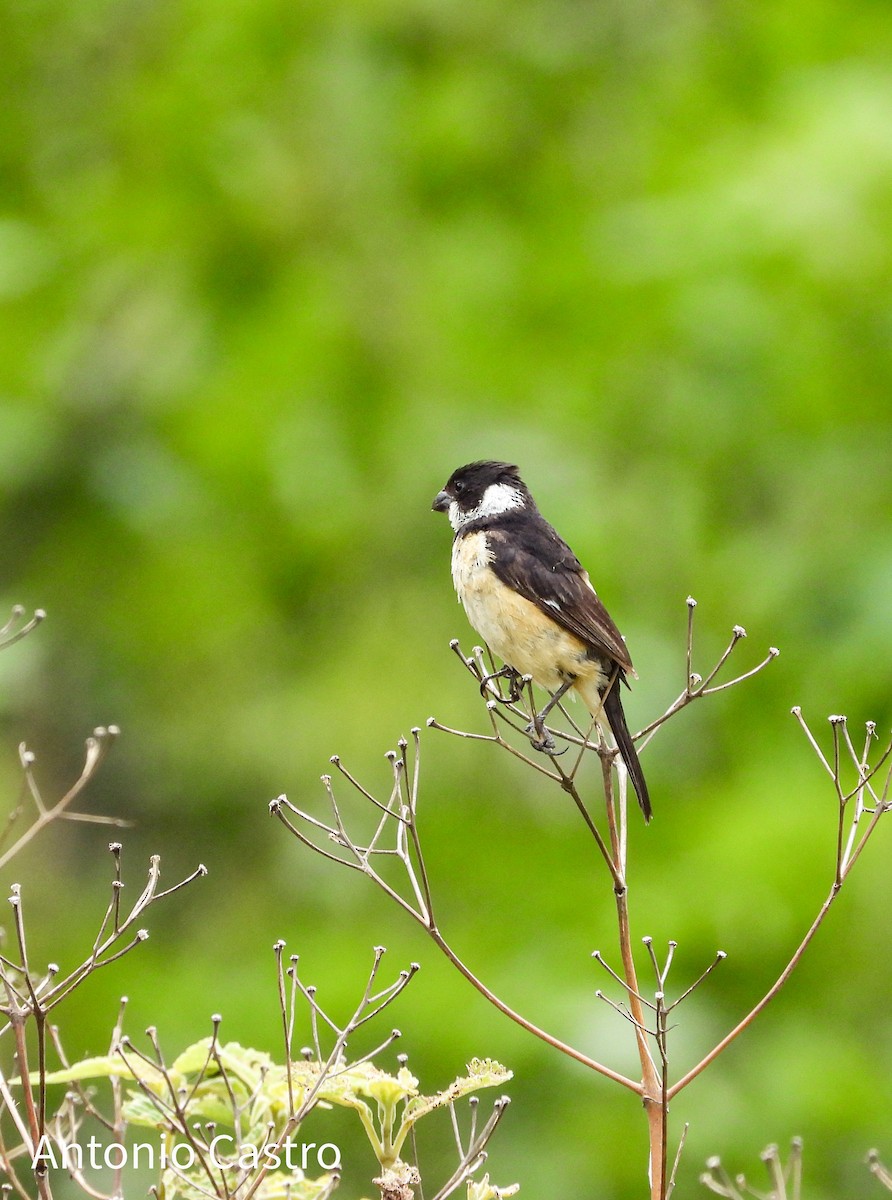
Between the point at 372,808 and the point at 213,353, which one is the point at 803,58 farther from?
the point at 372,808

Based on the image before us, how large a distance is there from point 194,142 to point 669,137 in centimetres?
287

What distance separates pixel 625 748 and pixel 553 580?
2.26ft

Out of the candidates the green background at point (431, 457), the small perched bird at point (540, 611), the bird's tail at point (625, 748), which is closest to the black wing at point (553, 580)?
the small perched bird at point (540, 611)

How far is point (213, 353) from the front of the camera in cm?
823

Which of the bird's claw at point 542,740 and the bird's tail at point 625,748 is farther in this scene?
the bird's tail at point 625,748

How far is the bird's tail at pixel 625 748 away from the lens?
3801 millimetres

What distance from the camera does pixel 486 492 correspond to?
4.86 m

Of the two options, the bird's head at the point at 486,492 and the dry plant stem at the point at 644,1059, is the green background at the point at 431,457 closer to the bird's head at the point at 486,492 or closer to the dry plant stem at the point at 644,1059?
the bird's head at the point at 486,492

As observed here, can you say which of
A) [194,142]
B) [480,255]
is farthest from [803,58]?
[194,142]

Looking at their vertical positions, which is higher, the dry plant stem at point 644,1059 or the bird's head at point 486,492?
the bird's head at point 486,492

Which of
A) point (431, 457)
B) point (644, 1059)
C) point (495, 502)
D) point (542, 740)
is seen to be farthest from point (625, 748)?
point (431, 457)

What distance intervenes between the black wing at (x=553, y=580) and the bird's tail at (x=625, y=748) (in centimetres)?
14

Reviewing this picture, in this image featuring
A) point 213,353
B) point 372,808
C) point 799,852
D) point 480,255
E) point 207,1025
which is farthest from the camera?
point 480,255

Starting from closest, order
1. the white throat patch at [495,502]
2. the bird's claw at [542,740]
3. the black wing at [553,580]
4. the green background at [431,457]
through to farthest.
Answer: the bird's claw at [542,740] < the black wing at [553,580] < the white throat patch at [495,502] < the green background at [431,457]
